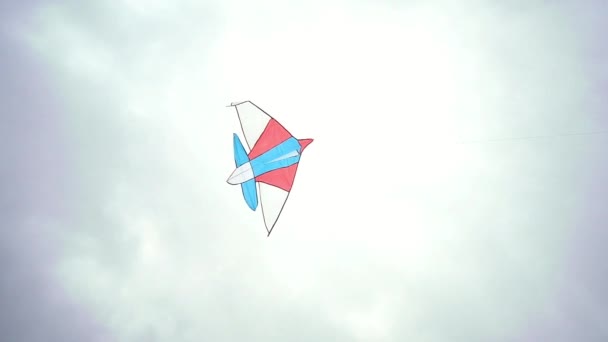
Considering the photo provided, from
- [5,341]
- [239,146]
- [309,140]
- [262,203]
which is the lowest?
[5,341]

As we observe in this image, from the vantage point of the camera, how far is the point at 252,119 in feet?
46.4

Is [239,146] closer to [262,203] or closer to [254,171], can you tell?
[254,171]

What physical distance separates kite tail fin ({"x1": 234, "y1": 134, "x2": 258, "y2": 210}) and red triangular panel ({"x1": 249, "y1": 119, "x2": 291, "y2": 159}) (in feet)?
0.85

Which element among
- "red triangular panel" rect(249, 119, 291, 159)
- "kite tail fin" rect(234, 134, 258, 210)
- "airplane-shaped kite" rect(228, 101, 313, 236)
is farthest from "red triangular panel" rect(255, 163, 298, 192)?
"red triangular panel" rect(249, 119, 291, 159)

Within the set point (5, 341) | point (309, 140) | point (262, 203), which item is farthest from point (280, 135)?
point (5, 341)

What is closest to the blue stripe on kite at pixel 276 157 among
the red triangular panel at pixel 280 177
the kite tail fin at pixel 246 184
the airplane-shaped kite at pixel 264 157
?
the airplane-shaped kite at pixel 264 157

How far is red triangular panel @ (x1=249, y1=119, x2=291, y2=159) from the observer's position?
1401 cm

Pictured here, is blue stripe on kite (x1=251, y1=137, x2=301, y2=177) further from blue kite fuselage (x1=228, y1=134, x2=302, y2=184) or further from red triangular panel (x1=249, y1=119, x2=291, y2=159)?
red triangular panel (x1=249, y1=119, x2=291, y2=159)

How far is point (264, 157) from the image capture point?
14.1 meters

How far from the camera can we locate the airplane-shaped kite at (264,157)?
45.2ft

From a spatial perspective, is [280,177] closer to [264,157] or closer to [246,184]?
[264,157]

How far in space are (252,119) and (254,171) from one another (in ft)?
5.63

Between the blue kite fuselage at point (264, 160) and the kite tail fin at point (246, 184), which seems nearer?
the kite tail fin at point (246, 184)

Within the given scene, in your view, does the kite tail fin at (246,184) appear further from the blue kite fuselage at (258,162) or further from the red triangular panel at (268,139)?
the red triangular panel at (268,139)
